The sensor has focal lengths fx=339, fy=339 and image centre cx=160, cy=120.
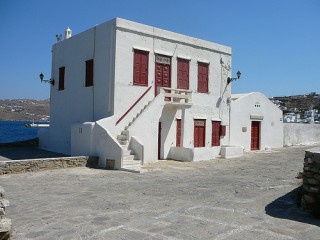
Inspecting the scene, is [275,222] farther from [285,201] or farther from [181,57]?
[181,57]

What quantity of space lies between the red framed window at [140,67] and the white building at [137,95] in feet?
0.16

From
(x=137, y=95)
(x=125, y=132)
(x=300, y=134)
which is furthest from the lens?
(x=300, y=134)

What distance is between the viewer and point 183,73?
18.3 metres

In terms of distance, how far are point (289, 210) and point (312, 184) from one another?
0.75 metres

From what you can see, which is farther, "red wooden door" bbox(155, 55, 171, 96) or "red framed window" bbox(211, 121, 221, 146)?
"red framed window" bbox(211, 121, 221, 146)

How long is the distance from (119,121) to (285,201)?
9.09m

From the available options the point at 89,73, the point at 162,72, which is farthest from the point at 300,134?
the point at 89,73

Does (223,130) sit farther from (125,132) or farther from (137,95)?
(125,132)

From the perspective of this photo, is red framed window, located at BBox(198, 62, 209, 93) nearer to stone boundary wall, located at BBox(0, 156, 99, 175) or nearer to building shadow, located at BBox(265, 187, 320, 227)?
stone boundary wall, located at BBox(0, 156, 99, 175)

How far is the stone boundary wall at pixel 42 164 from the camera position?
11.9 metres

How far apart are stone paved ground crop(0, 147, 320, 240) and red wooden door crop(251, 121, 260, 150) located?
10992 millimetres

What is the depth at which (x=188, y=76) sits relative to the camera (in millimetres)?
18500

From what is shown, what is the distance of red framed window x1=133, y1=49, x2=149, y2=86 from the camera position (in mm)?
16328

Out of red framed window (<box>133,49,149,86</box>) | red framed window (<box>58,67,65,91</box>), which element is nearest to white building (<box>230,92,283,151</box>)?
red framed window (<box>133,49,149,86</box>)
